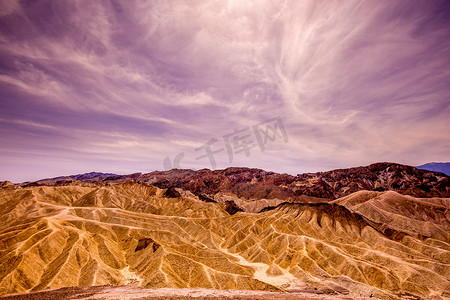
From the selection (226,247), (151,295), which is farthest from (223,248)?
(151,295)

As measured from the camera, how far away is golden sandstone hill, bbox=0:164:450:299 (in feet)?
178

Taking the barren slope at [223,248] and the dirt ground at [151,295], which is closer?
the dirt ground at [151,295]

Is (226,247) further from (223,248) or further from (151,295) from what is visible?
(151,295)

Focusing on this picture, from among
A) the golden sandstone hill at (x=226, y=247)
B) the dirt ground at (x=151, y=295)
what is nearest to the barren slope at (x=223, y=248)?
the golden sandstone hill at (x=226, y=247)

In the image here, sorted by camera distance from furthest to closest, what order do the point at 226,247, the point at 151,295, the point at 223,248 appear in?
1. the point at 226,247
2. the point at 223,248
3. the point at 151,295

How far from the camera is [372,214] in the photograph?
12669 cm

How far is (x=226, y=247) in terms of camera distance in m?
94.6

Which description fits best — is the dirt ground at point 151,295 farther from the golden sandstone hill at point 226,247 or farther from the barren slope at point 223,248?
the barren slope at point 223,248

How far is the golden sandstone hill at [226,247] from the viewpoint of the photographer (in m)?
54.2

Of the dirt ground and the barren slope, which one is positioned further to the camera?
the barren slope

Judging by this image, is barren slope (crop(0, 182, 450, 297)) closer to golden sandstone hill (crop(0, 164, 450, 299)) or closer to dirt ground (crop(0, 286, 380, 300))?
golden sandstone hill (crop(0, 164, 450, 299))

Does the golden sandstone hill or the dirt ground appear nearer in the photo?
the dirt ground

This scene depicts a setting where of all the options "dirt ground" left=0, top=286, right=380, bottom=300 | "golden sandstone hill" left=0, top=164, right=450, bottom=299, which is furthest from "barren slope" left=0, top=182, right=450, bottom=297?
"dirt ground" left=0, top=286, right=380, bottom=300

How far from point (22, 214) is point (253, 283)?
112 meters
